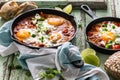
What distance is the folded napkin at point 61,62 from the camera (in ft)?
6.85

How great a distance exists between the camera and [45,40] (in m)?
2.34

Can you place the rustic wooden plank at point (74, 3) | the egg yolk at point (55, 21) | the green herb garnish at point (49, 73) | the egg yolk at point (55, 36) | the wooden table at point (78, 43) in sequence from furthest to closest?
the rustic wooden plank at point (74, 3), the egg yolk at point (55, 21), the egg yolk at point (55, 36), the wooden table at point (78, 43), the green herb garnish at point (49, 73)

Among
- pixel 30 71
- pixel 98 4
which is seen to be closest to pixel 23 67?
pixel 30 71

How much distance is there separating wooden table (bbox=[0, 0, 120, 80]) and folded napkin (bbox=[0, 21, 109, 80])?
0.07 m

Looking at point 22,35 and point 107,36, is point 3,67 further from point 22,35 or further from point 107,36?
point 107,36

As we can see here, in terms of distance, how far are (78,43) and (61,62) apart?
15.1 inches

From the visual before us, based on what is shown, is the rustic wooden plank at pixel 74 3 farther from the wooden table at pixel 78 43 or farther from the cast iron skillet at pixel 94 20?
the cast iron skillet at pixel 94 20

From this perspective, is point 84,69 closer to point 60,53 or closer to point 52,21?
point 60,53

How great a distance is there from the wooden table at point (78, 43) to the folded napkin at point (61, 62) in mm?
66

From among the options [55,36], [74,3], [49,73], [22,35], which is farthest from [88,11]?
[49,73]

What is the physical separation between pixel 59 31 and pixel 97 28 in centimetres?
27

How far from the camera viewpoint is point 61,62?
82.4 inches

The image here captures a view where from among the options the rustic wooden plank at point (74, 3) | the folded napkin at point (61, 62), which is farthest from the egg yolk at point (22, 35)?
the rustic wooden plank at point (74, 3)

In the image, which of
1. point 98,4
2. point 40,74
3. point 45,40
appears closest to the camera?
point 40,74
